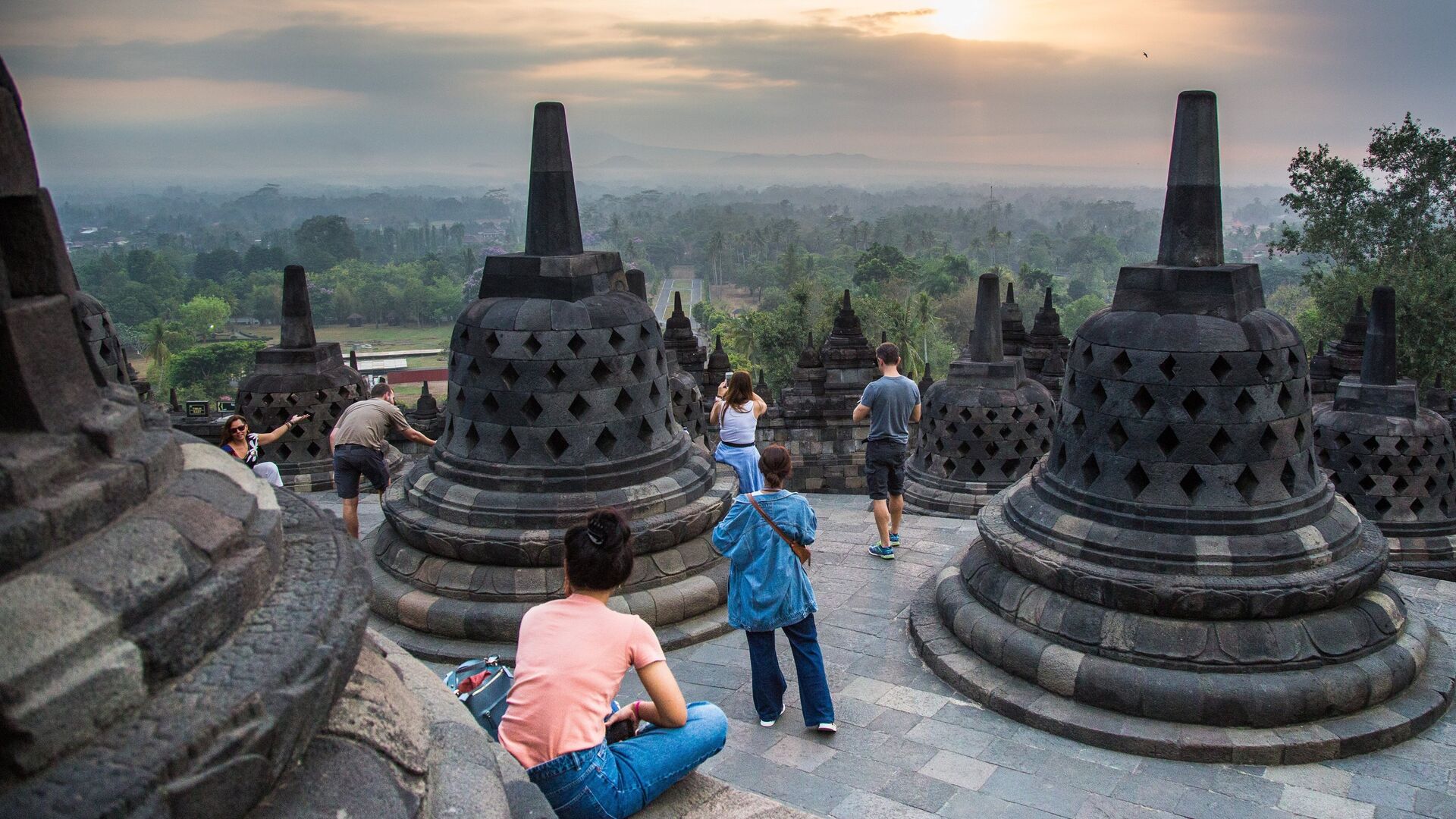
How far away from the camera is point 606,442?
6.92 metres

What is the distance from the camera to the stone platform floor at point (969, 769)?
15.1ft

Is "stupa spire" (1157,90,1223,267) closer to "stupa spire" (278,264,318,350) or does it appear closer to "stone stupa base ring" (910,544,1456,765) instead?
"stone stupa base ring" (910,544,1456,765)

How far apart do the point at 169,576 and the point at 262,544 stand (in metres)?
0.31

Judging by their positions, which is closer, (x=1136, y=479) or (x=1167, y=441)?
(x=1167, y=441)

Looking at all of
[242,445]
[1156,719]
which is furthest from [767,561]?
[242,445]

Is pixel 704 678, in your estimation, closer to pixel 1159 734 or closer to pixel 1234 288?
pixel 1159 734

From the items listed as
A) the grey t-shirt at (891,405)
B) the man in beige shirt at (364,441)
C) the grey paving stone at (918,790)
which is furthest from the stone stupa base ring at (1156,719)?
the man in beige shirt at (364,441)

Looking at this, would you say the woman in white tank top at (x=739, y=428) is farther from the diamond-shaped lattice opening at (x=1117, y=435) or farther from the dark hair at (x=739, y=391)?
the diamond-shaped lattice opening at (x=1117, y=435)

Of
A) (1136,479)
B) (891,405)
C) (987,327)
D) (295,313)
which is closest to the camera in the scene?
(1136,479)

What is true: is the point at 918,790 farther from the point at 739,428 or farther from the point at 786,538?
the point at 739,428

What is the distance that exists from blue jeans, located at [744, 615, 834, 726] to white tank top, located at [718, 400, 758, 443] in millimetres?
2906

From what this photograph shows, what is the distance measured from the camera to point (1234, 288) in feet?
18.4

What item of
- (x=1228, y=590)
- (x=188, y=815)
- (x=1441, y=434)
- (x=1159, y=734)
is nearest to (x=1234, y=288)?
(x=1228, y=590)

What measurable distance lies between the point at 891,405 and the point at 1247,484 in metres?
2.59
